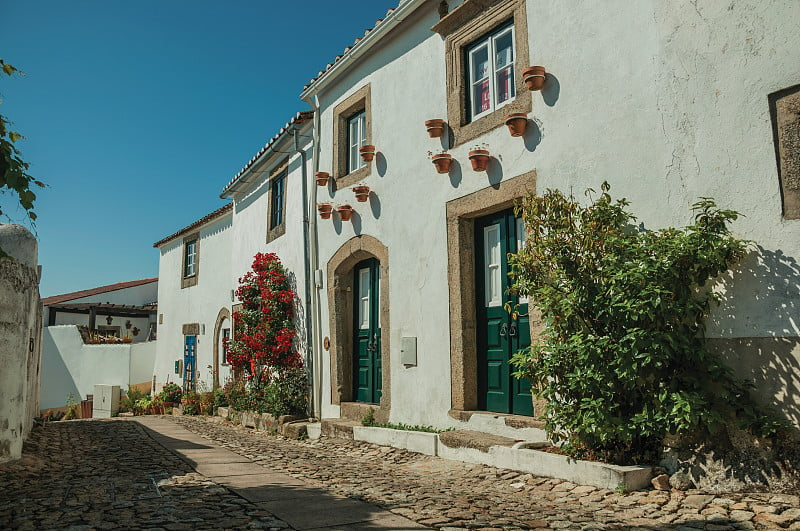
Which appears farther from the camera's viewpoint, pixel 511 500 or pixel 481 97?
pixel 481 97

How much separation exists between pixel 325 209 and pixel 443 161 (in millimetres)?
3181

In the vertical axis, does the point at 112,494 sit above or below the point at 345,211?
below

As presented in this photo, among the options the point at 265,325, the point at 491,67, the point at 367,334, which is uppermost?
the point at 491,67

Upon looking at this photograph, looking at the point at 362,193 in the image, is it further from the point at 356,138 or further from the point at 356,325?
the point at 356,325

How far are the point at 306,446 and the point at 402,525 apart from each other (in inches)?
184

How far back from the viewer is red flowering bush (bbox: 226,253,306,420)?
426 inches

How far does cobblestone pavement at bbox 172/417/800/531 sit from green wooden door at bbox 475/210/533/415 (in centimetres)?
99

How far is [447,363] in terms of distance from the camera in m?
7.55

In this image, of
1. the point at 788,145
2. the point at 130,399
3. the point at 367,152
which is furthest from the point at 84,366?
the point at 788,145

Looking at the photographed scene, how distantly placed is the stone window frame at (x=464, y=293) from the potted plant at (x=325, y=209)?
3164 millimetres

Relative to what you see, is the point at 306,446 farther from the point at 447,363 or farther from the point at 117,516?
the point at 117,516

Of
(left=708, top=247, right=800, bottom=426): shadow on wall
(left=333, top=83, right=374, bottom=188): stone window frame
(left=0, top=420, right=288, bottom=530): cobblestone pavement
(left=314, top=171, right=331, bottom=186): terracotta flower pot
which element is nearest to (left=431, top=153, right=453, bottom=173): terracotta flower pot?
(left=333, top=83, right=374, bottom=188): stone window frame

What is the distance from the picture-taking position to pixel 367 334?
967 cm

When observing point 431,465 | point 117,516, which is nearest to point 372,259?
point 431,465
